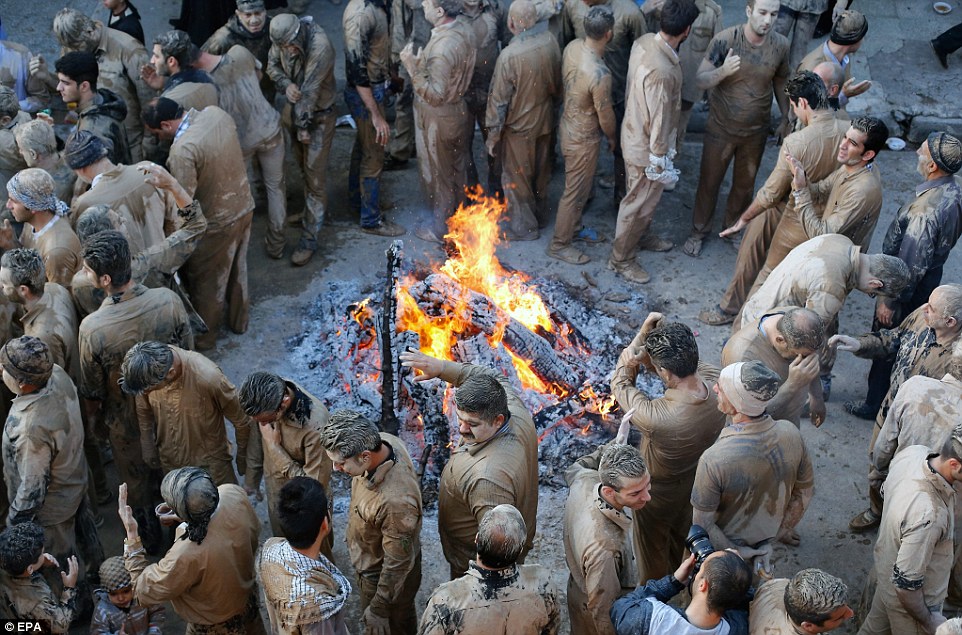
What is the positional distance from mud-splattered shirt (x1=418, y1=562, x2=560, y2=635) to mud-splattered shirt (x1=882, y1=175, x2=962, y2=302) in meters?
4.37

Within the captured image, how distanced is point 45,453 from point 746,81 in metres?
6.70

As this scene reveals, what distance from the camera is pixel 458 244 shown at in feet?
29.7

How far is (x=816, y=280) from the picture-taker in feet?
21.3

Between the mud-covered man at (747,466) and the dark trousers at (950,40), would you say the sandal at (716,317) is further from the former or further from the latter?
the dark trousers at (950,40)

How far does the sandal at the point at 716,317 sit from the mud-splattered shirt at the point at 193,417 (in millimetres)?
4413

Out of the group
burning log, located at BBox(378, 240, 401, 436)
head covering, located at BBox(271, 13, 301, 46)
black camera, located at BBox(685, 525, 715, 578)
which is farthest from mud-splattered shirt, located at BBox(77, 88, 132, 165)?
black camera, located at BBox(685, 525, 715, 578)

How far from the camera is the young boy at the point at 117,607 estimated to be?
4977mm

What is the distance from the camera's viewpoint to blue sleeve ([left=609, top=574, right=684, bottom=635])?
14.1 ft

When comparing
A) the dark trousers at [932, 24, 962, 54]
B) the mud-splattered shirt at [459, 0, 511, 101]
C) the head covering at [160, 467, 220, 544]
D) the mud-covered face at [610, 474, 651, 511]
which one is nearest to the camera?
the mud-covered face at [610, 474, 651, 511]

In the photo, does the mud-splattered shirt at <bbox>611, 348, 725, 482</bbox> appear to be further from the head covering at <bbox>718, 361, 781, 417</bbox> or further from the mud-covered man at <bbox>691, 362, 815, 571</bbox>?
the head covering at <bbox>718, 361, 781, 417</bbox>

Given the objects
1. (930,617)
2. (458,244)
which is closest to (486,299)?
(458,244)

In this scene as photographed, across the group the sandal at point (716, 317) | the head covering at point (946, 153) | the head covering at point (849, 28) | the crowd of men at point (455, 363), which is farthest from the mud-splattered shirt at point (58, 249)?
the head covering at point (849, 28)

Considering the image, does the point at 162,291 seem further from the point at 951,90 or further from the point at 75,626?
the point at 951,90

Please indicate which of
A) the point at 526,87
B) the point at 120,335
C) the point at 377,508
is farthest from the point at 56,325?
the point at 526,87
